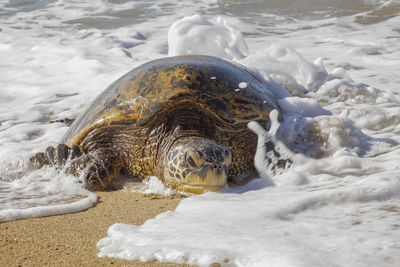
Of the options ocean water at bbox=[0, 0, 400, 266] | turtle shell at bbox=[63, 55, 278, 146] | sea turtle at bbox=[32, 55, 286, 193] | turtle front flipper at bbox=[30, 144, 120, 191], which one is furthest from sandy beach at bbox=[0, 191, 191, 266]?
turtle shell at bbox=[63, 55, 278, 146]

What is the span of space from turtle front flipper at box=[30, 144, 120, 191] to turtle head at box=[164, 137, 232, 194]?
0.54 m

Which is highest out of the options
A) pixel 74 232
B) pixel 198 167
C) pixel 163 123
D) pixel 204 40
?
pixel 204 40

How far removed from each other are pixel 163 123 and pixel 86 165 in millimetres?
619

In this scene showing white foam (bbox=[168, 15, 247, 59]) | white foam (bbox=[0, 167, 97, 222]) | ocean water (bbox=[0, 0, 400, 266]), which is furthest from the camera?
white foam (bbox=[168, 15, 247, 59])

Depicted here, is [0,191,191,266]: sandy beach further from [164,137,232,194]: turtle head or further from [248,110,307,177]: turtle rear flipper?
[248,110,307,177]: turtle rear flipper

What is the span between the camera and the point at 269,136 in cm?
336

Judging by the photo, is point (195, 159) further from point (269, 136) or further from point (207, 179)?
point (269, 136)

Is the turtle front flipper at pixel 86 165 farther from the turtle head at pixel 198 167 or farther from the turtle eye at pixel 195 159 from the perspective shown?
the turtle eye at pixel 195 159

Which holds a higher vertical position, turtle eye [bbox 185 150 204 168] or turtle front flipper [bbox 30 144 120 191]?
turtle eye [bbox 185 150 204 168]

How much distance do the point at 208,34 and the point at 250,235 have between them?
4.87m

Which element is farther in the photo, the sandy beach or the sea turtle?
the sea turtle

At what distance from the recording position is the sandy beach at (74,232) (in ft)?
6.14

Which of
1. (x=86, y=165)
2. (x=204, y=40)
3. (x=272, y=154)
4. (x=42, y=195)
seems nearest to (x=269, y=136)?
(x=272, y=154)

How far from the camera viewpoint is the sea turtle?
3.14 metres
